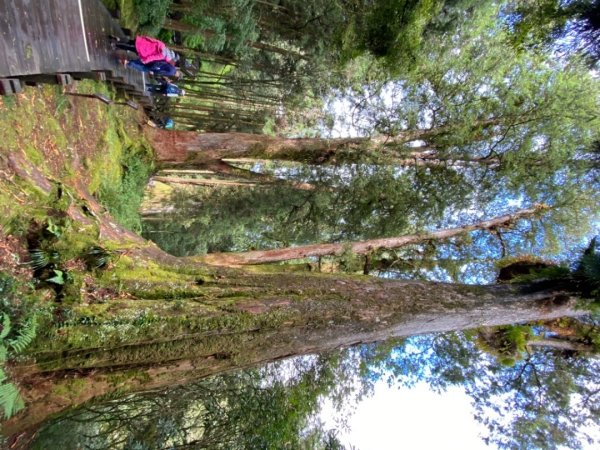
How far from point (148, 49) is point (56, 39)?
317cm

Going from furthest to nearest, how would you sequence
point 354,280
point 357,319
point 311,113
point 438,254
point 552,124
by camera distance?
point 311,113 → point 438,254 → point 552,124 → point 354,280 → point 357,319

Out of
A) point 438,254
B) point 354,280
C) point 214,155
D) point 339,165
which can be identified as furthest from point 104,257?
point 438,254

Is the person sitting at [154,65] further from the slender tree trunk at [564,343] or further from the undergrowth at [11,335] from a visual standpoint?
the slender tree trunk at [564,343]

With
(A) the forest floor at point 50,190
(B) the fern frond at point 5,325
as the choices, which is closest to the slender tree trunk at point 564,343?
(A) the forest floor at point 50,190

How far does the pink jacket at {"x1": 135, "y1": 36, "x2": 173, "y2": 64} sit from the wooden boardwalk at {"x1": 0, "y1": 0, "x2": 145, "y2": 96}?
524 millimetres

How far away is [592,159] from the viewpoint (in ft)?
38.9

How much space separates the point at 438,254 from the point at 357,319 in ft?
28.0

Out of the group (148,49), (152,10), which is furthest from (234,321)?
(152,10)

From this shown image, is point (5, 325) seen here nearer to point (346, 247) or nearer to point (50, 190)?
point (50, 190)

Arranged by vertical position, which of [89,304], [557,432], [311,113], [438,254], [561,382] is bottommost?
[557,432]

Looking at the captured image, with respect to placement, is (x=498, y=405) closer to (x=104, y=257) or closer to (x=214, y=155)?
(x=214, y=155)

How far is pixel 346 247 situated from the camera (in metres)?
10.1

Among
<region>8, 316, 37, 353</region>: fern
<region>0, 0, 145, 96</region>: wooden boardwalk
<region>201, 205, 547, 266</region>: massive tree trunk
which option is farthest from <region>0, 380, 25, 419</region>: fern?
<region>201, 205, 547, 266</region>: massive tree trunk

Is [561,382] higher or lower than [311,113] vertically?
lower
